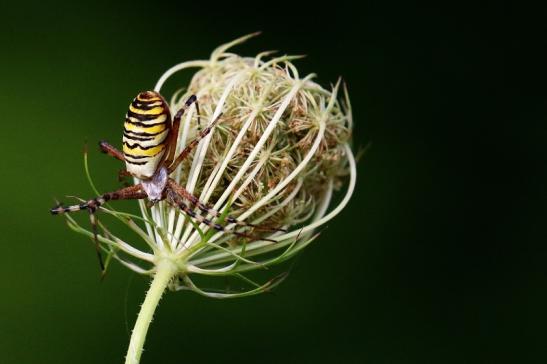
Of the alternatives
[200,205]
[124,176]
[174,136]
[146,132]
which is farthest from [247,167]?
[124,176]

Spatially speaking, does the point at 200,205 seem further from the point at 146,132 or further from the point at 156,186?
the point at 146,132

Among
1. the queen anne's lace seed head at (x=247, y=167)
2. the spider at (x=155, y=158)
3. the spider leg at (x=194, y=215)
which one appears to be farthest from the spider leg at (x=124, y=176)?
the spider leg at (x=194, y=215)

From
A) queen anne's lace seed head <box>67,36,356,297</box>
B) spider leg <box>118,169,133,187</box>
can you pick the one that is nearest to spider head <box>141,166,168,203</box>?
queen anne's lace seed head <box>67,36,356,297</box>

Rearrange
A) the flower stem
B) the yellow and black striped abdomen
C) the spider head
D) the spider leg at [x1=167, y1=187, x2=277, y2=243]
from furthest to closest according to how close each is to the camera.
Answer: the spider head
the spider leg at [x1=167, y1=187, x2=277, y2=243]
the yellow and black striped abdomen
the flower stem

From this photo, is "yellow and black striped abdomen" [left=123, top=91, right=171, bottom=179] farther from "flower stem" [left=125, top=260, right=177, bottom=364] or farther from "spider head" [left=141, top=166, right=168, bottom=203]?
"flower stem" [left=125, top=260, right=177, bottom=364]

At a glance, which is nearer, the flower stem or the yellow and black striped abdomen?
the flower stem

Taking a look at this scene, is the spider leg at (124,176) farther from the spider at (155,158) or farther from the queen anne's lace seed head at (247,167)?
the queen anne's lace seed head at (247,167)

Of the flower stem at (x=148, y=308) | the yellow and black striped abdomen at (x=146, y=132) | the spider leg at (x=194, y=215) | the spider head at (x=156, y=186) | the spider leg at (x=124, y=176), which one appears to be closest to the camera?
the flower stem at (x=148, y=308)
